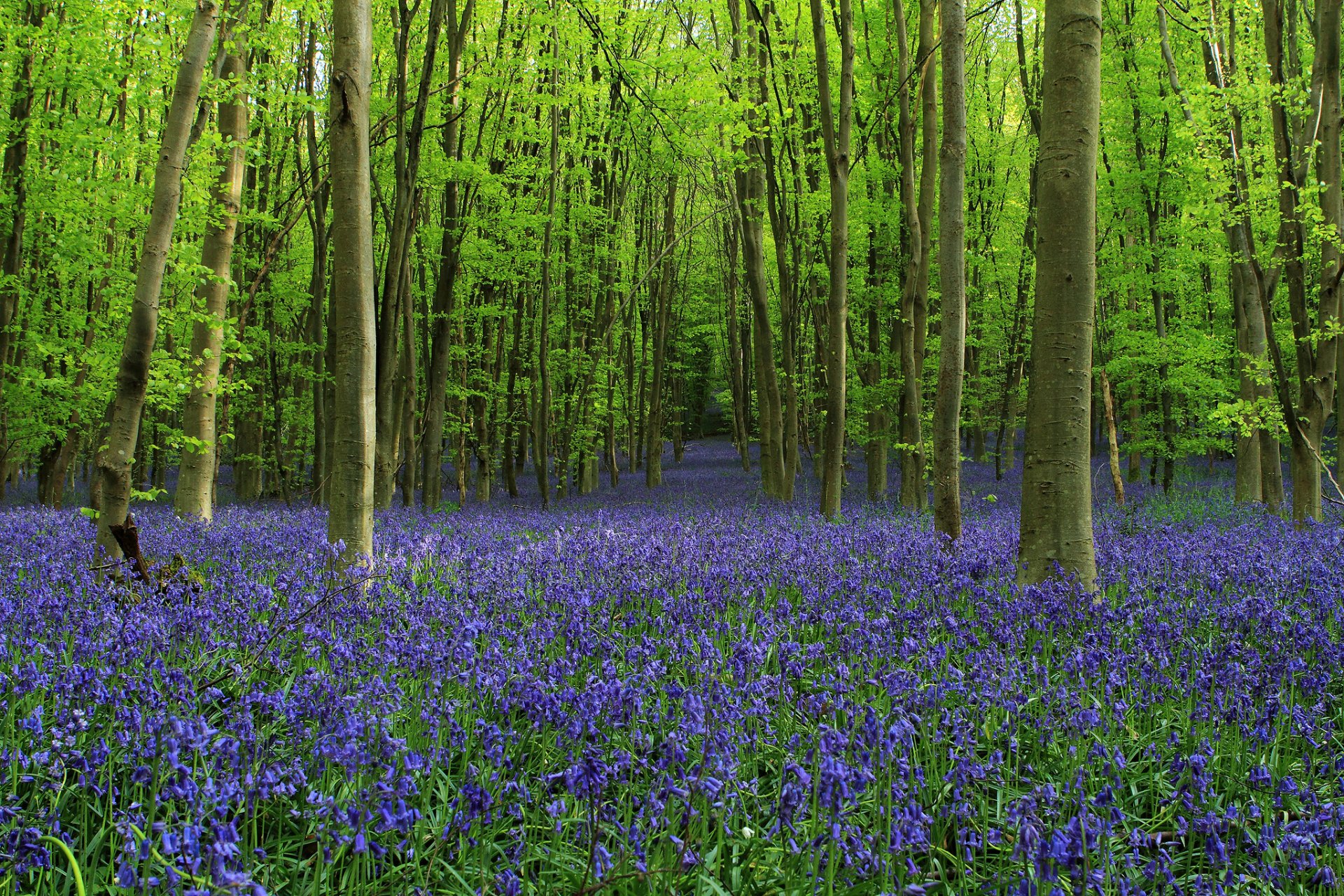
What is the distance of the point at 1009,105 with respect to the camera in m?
28.7

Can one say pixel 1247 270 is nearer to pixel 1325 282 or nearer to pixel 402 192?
pixel 1325 282

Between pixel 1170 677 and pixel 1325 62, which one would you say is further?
pixel 1325 62

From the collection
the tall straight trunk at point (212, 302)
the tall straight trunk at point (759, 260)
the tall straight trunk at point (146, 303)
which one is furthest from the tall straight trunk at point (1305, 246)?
the tall straight trunk at point (212, 302)

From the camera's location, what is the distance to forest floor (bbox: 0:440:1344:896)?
1.99 meters

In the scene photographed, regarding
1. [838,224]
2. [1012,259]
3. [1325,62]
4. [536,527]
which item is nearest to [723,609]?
[536,527]

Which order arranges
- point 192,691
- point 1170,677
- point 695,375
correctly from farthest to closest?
point 695,375, point 1170,677, point 192,691

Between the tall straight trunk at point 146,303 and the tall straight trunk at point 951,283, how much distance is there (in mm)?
6113

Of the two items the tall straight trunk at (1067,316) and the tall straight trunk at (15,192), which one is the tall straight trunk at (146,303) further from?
the tall straight trunk at (15,192)

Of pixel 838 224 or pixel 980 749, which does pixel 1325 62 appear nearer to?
pixel 838 224

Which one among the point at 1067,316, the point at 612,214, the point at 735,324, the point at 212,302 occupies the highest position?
the point at 612,214

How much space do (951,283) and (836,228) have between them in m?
→ 3.56

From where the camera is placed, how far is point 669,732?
2682 millimetres

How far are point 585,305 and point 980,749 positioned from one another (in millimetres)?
20708

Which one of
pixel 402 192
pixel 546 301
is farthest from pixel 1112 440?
pixel 402 192
